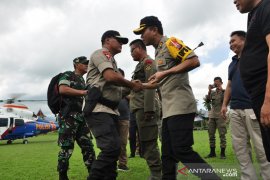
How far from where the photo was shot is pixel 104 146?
343 cm

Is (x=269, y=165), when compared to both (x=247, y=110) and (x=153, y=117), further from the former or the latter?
(x=153, y=117)

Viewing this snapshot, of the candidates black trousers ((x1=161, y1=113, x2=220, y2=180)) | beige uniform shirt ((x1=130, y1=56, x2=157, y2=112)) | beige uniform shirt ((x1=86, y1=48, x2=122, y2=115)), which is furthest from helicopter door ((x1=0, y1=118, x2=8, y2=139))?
black trousers ((x1=161, y1=113, x2=220, y2=180))

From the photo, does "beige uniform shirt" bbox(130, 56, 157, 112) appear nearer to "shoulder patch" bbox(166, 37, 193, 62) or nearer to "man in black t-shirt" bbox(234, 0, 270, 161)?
"shoulder patch" bbox(166, 37, 193, 62)

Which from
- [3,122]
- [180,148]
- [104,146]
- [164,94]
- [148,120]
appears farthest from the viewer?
[3,122]

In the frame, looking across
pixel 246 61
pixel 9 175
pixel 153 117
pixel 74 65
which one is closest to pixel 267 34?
pixel 246 61

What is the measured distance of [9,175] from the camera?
6.21 metres

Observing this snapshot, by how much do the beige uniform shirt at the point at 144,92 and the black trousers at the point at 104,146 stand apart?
36.0 inches

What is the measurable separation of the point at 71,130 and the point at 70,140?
17 cm

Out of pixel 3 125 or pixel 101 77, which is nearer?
pixel 101 77

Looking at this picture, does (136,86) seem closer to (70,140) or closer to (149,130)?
(149,130)

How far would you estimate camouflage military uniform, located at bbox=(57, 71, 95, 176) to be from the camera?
506cm

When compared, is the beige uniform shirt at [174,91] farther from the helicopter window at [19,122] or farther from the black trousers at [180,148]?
the helicopter window at [19,122]

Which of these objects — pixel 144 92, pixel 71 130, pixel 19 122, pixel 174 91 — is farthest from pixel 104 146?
pixel 19 122

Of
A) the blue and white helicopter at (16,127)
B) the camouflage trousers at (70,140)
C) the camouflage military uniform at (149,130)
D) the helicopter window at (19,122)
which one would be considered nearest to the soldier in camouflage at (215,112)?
the camouflage military uniform at (149,130)
